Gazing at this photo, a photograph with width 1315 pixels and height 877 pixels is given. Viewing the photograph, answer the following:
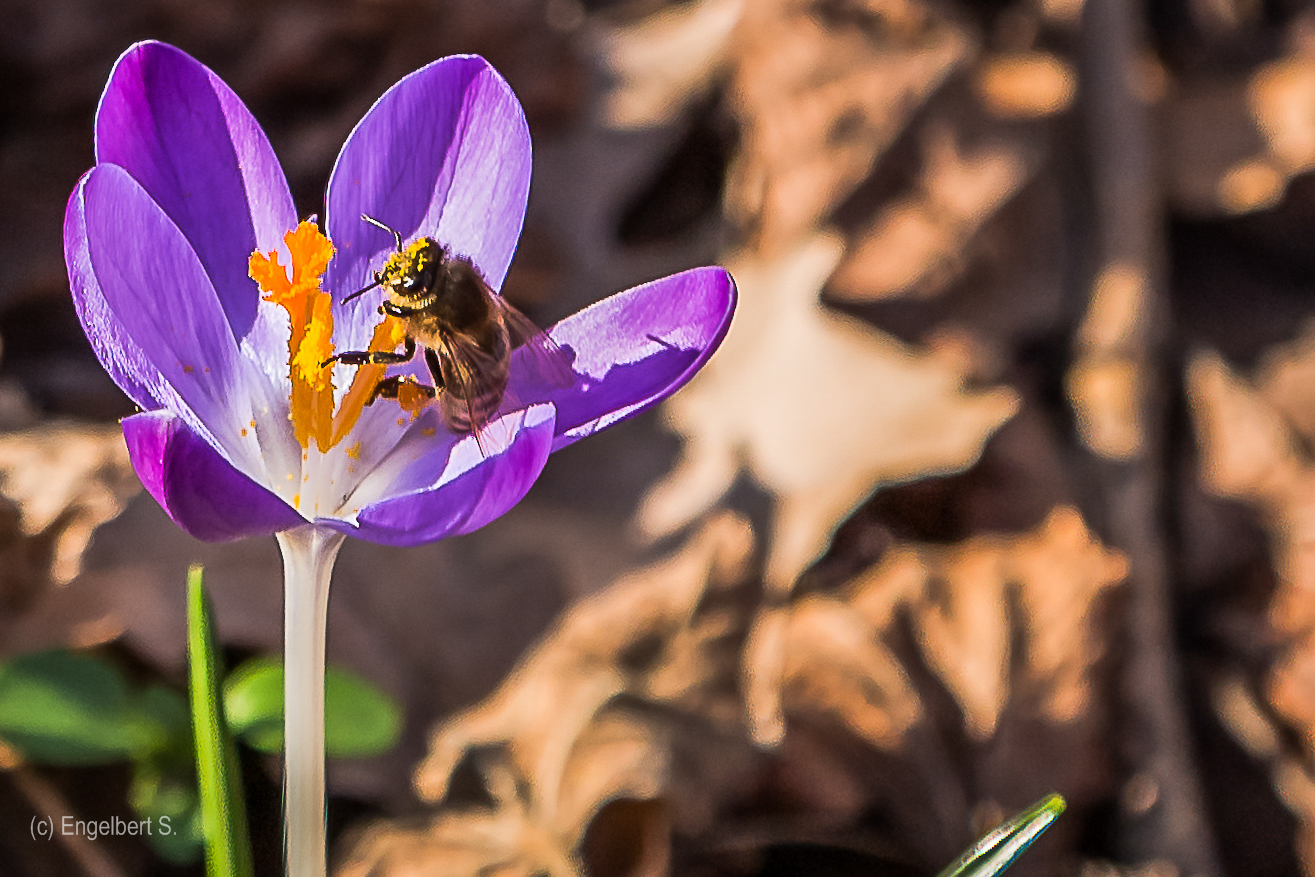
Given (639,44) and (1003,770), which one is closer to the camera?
(1003,770)

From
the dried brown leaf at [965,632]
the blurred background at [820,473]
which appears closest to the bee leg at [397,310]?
the blurred background at [820,473]

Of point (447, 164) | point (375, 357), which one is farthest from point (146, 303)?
point (447, 164)

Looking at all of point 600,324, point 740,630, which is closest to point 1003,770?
point 740,630

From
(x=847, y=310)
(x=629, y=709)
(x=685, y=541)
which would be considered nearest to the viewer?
(x=629, y=709)

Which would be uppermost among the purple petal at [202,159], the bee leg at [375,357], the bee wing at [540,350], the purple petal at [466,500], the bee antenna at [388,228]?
the purple petal at [202,159]

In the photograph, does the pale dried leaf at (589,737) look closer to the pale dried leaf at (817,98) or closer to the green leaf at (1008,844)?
the green leaf at (1008,844)

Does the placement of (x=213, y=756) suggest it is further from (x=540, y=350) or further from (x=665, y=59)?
(x=665, y=59)

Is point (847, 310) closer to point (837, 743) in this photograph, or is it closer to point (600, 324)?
point (837, 743)
